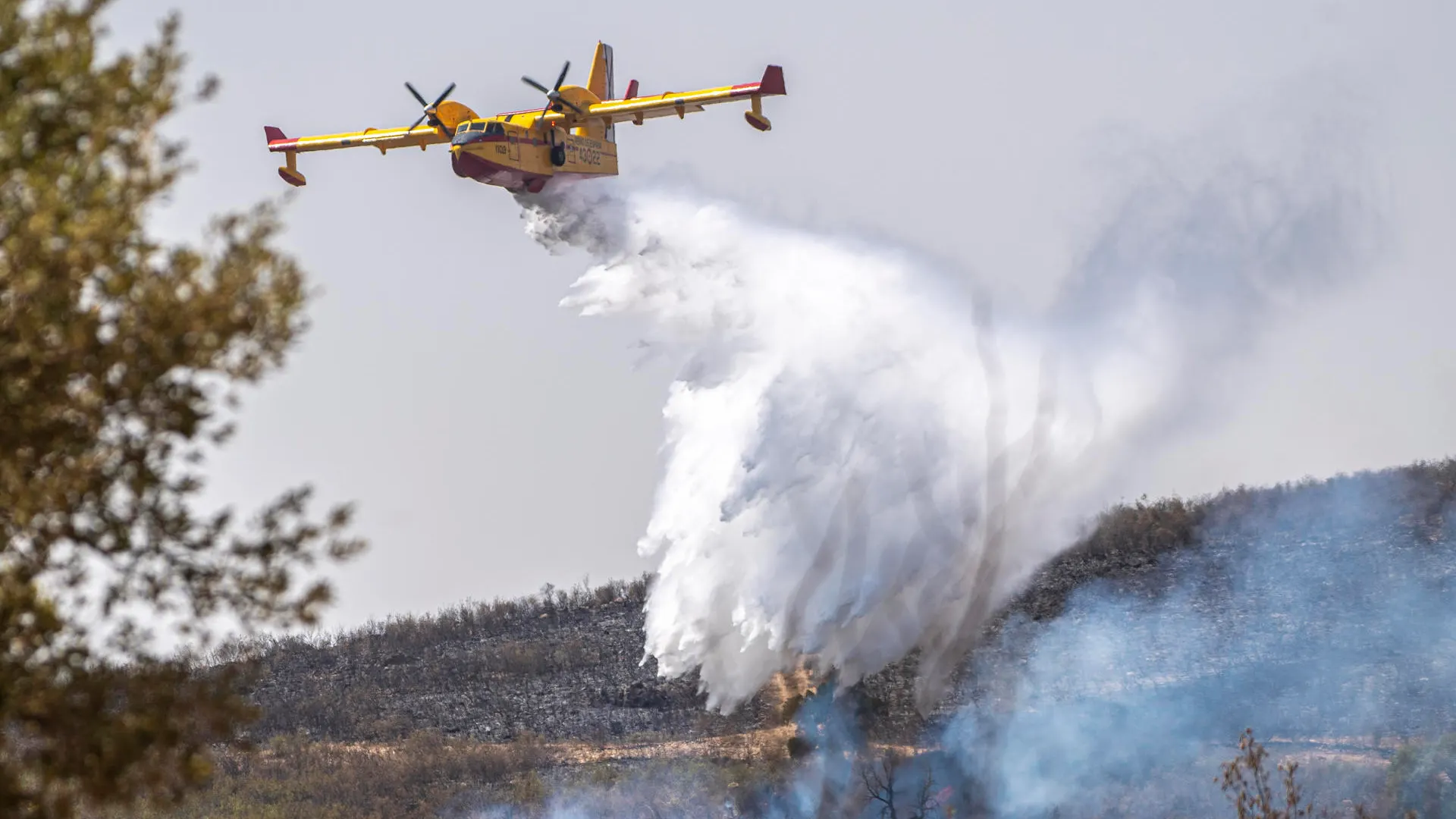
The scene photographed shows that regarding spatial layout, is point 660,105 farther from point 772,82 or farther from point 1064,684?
point 1064,684

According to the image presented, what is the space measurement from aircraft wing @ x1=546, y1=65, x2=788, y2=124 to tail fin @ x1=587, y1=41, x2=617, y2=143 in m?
2.66

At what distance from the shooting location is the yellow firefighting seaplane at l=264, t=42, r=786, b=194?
35.3 m

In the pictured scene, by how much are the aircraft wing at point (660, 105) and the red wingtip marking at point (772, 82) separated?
374mm

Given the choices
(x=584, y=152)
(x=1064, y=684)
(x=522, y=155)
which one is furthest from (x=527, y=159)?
(x=1064, y=684)

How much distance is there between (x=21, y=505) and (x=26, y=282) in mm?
1301

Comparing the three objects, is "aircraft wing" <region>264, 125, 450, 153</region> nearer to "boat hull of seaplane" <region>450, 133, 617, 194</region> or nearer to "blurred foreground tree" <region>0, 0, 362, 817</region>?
"boat hull of seaplane" <region>450, 133, 617, 194</region>

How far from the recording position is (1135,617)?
1874 inches

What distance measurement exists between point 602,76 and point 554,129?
531 cm

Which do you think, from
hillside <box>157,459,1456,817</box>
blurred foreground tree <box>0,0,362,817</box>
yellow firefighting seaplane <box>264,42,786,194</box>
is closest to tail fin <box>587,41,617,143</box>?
yellow firefighting seaplane <box>264,42,786,194</box>

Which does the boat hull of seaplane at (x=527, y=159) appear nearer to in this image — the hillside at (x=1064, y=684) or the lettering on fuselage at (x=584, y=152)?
the lettering on fuselage at (x=584, y=152)

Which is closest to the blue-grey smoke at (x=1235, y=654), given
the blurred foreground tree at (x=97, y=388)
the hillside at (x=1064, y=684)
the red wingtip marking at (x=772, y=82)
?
the hillside at (x=1064, y=684)

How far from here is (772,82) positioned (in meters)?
35.5

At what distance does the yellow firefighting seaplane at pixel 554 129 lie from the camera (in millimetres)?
35281

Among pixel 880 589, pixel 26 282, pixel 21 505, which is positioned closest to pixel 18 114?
pixel 26 282
